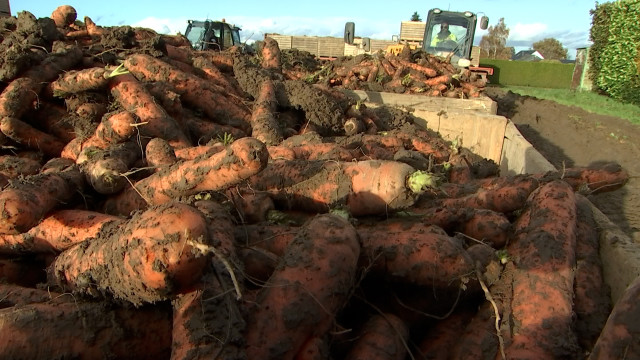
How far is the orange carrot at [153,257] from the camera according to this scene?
1.96 m

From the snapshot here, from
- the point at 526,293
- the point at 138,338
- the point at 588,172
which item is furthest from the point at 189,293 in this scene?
the point at 588,172

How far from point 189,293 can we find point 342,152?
2.35 meters

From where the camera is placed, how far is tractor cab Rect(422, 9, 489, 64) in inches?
618

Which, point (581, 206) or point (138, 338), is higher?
point (581, 206)

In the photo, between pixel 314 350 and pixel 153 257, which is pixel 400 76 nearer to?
pixel 314 350

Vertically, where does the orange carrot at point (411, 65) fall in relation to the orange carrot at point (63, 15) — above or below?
below

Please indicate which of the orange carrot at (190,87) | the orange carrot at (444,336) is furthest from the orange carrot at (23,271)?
the orange carrot at (190,87)

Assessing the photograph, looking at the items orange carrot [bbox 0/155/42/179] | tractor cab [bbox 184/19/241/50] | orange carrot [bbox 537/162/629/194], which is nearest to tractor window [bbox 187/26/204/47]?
tractor cab [bbox 184/19/241/50]

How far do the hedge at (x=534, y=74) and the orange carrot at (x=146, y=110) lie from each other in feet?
75.6

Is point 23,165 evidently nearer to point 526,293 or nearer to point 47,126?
point 47,126

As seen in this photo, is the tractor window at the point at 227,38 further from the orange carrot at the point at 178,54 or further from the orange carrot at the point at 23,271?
the orange carrot at the point at 23,271

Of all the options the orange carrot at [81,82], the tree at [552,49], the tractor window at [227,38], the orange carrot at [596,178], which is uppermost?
the tree at [552,49]

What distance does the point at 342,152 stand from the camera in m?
4.15

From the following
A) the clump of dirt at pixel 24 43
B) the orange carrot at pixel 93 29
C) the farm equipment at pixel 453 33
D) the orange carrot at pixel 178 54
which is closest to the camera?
the clump of dirt at pixel 24 43
